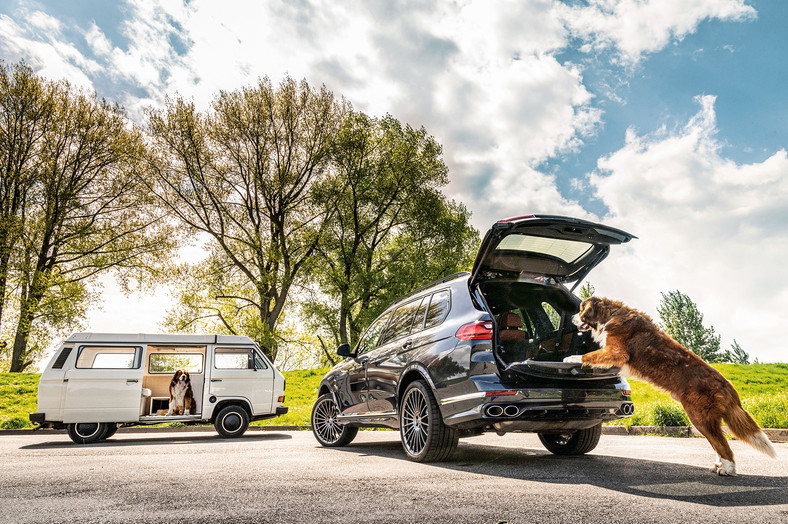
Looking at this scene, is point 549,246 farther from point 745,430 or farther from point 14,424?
point 14,424

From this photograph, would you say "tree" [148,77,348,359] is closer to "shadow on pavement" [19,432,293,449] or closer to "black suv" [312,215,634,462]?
"shadow on pavement" [19,432,293,449]

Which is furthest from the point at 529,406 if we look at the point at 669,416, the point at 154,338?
the point at 154,338

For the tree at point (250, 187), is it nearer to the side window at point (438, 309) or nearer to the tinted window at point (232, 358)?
the tinted window at point (232, 358)

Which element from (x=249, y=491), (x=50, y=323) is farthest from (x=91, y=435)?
(x=50, y=323)

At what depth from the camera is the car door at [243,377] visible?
11570mm

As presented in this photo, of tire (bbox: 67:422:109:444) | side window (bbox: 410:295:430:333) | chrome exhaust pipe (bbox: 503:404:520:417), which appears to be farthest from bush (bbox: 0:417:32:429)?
chrome exhaust pipe (bbox: 503:404:520:417)

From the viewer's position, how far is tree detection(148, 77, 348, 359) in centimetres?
2583

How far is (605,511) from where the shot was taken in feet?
10.8

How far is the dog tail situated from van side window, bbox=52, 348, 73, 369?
1101cm

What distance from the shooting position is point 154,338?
11.2 metres

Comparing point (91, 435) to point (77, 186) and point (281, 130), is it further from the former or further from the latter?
point (77, 186)

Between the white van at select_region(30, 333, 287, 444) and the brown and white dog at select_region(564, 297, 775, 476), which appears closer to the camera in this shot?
the brown and white dog at select_region(564, 297, 775, 476)

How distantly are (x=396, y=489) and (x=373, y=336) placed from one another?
3.54 m

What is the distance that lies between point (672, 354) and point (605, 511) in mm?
1962
